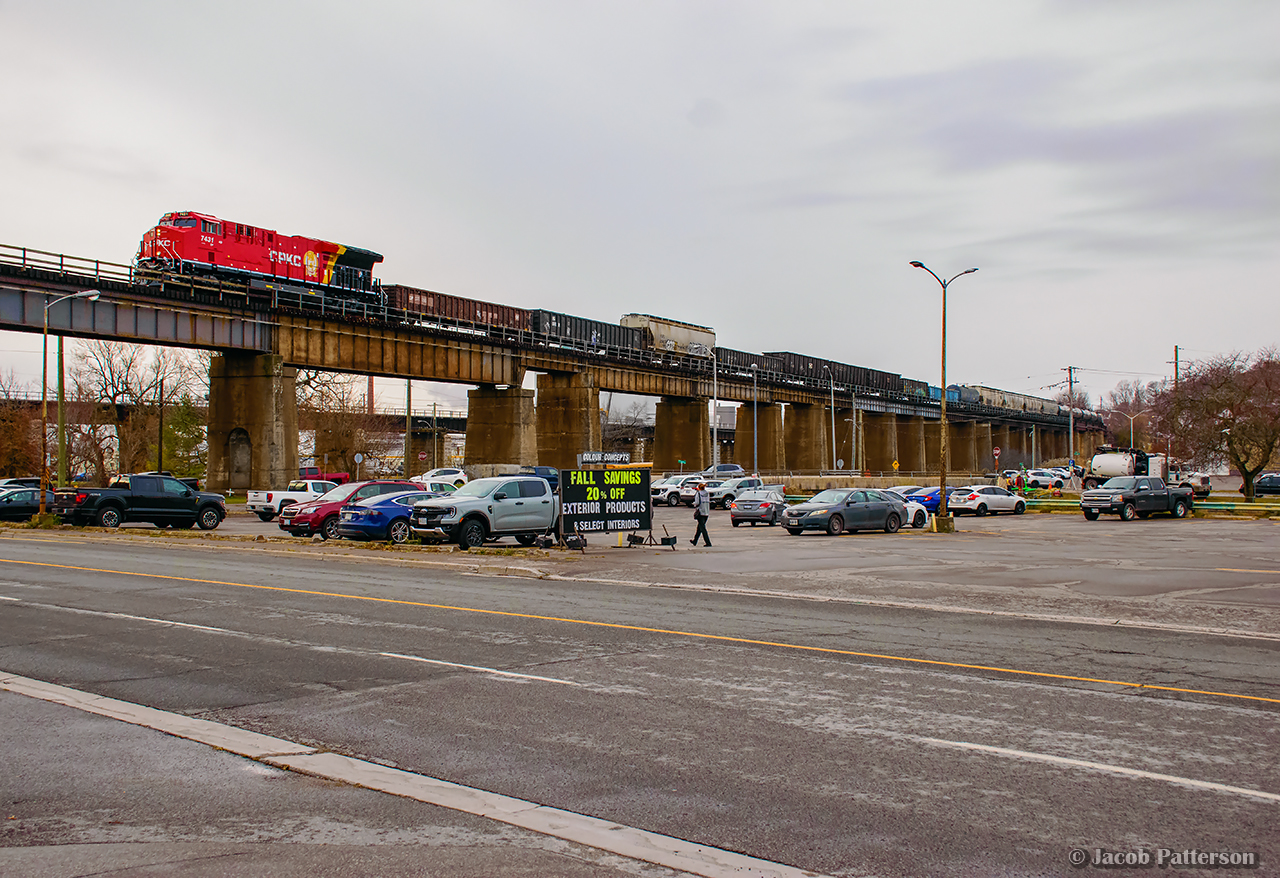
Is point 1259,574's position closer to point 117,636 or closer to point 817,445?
point 117,636

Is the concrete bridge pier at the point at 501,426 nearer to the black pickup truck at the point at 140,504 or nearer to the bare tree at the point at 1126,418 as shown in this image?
the black pickup truck at the point at 140,504

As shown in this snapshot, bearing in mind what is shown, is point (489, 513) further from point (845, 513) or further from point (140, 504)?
point (140, 504)

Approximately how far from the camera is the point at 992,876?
15.1 ft

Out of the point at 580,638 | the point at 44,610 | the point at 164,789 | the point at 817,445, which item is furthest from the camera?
the point at 817,445

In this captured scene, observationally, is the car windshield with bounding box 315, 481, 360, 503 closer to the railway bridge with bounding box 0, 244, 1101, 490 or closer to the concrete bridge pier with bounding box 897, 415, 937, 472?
the railway bridge with bounding box 0, 244, 1101, 490

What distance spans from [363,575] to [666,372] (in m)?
60.2

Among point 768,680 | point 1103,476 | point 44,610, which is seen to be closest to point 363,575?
point 44,610

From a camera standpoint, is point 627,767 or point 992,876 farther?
point 627,767

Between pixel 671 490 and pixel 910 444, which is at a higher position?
pixel 910 444

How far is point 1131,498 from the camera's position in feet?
133

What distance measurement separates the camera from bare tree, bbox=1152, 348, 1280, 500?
2363 inches

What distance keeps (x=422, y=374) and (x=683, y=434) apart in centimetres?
3366

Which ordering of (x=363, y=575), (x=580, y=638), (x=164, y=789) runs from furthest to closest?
(x=363, y=575)
(x=580, y=638)
(x=164, y=789)

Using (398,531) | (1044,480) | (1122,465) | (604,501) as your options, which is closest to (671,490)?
(1122,465)
